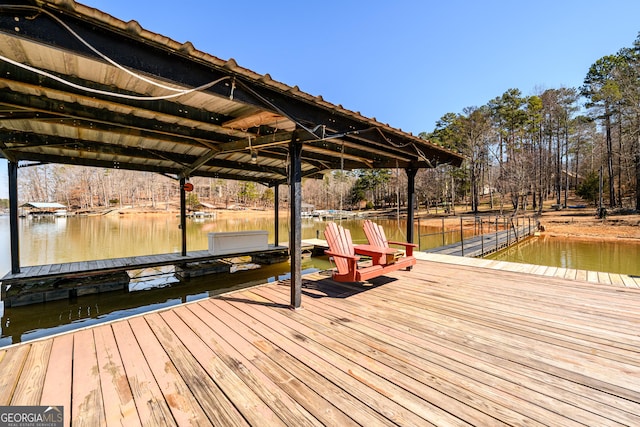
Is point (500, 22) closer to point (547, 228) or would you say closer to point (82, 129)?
point (82, 129)

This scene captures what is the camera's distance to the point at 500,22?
688 cm

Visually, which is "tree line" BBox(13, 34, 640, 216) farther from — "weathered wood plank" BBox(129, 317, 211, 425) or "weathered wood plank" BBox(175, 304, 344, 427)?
"weathered wood plank" BBox(129, 317, 211, 425)

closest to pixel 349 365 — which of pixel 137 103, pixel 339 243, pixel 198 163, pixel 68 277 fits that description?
pixel 339 243

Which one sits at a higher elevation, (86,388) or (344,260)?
(344,260)

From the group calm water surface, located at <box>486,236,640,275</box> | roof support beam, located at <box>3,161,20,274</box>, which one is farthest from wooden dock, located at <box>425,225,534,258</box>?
roof support beam, located at <box>3,161,20,274</box>

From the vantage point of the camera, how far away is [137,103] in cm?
296

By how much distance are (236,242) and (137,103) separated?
5.94 meters

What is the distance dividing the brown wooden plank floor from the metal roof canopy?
1.90 metres

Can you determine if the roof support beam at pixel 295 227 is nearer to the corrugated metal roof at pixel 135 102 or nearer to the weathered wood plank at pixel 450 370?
the corrugated metal roof at pixel 135 102

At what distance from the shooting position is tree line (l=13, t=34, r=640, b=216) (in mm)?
17891

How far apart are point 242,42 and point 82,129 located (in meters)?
10.3

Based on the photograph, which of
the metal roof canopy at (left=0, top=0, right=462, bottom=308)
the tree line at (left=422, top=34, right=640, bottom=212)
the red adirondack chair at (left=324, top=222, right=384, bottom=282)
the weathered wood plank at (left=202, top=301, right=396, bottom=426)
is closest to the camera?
the weathered wood plank at (left=202, top=301, right=396, bottom=426)

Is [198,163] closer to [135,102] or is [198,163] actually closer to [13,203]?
[135,102]

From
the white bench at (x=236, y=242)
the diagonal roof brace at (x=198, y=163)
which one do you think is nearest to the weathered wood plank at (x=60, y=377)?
the diagonal roof brace at (x=198, y=163)
